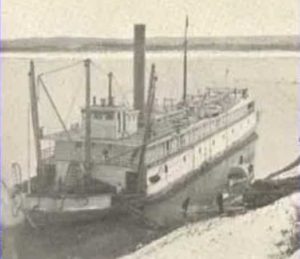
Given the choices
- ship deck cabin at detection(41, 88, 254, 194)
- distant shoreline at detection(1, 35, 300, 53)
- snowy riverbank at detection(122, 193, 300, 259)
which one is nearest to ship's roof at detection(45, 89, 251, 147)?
ship deck cabin at detection(41, 88, 254, 194)

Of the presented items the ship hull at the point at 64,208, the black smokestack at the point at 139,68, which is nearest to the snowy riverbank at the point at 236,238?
the ship hull at the point at 64,208

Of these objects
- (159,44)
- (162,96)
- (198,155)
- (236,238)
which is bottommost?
(236,238)

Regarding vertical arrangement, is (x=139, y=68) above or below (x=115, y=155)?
above

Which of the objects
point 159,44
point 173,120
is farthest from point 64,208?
point 159,44

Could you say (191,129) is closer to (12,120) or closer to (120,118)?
(120,118)

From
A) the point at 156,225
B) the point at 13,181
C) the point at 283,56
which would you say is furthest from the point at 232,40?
the point at 13,181

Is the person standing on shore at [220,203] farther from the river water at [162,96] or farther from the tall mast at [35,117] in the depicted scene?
the tall mast at [35,117]

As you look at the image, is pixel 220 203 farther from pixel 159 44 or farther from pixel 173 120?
pixel 159 44
